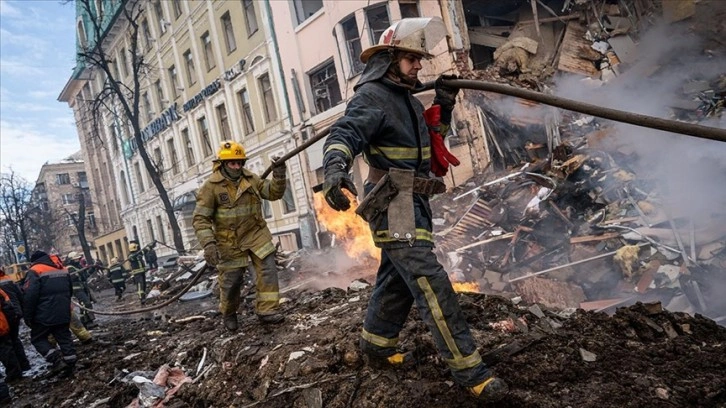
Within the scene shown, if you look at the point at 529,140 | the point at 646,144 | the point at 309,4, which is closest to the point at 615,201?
the point at 646,144

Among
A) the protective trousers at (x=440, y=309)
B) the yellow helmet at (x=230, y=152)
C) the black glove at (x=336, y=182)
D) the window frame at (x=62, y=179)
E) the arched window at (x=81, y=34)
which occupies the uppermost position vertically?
the arched window at (x=81, y=34)

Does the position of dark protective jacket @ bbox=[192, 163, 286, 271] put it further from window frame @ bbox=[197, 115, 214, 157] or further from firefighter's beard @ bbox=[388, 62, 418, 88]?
window frame @ bbox=[197, 115, 214, 157]

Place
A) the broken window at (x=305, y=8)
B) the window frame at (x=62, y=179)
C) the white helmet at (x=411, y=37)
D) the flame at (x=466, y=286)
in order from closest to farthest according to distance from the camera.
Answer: the white helmet at (x=411, y=37) → the flame at (x=466, y=286) → the broken window at (x=305, y=8) → the window frame at (x=62, y=179)

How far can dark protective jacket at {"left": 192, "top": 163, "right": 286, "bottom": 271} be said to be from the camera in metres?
4.93

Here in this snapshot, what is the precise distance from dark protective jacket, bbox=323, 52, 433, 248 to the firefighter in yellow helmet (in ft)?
7.52

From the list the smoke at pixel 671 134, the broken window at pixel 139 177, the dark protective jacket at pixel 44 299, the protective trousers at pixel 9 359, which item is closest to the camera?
the dark protective jacket at pixel 44 299

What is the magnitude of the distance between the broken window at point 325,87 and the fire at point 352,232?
155 inches

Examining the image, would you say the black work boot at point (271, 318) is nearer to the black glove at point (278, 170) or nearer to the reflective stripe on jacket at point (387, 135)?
the black glove at point (278, 170)

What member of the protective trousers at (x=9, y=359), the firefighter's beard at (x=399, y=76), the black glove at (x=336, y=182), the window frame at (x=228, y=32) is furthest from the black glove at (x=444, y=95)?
the window frame at (x=228, y=32)

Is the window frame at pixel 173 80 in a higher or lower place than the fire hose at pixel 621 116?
→ higher

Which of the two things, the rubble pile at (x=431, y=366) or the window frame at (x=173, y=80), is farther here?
the window frame at (x=173, y=80)

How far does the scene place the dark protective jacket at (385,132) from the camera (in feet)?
8.68

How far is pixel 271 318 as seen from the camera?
15.8 ft

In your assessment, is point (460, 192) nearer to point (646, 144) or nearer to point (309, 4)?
point (646, 144)
